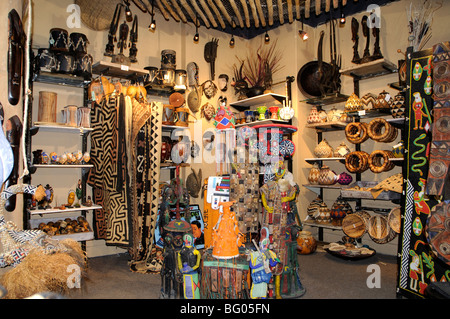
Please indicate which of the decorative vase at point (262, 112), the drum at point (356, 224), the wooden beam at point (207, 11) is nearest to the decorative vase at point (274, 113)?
the decorative vase at point (262, 112)

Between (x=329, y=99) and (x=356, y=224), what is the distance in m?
1.95

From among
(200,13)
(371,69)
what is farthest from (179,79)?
(371,69)

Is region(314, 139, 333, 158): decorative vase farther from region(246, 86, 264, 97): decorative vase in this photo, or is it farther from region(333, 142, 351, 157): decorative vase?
region(246, 86, 264, 97): decorative vase

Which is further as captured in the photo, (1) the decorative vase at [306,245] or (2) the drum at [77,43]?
(1) the decorative vase at [306,245]

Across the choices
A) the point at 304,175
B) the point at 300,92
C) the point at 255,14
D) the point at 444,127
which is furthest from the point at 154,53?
the point at 444,127

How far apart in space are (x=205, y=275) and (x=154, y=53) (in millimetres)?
3830

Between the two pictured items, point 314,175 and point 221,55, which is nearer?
point 314,175

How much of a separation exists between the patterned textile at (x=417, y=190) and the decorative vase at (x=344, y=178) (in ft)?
6.28

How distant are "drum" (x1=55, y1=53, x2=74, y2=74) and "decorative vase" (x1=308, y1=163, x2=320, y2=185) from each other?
11.8 feet

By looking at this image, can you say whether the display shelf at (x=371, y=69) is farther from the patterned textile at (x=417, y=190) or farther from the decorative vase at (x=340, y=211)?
the decorative vase at (x=340, y=211)

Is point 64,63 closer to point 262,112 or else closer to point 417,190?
point 262,112

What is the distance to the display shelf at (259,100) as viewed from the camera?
5.35m

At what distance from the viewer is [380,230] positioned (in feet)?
13.6

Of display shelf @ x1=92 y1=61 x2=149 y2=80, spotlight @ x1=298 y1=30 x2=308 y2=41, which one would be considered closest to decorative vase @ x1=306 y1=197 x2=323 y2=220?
spotlight @ x1=298 y1=30 x2=308 y2=41
